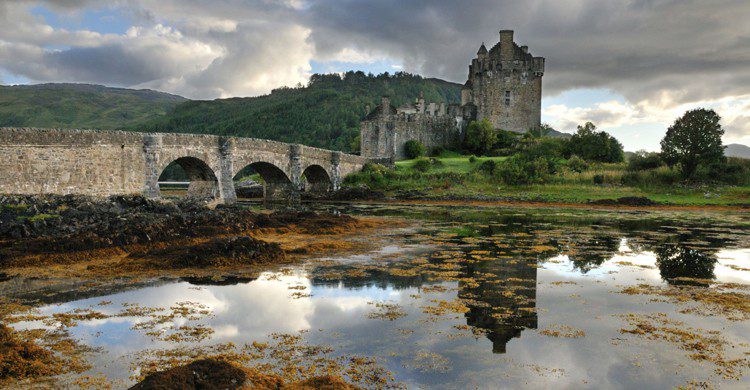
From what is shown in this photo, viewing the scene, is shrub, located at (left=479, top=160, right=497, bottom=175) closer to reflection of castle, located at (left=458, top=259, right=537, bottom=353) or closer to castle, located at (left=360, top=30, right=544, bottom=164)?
castle, located at (left=360, top=30, right=544, bottom=164)

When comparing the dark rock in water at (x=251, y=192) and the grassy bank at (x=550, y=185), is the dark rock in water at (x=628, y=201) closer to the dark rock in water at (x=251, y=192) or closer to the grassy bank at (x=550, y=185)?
the grassy bank at (x=550, y=185)

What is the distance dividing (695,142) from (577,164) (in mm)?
12015

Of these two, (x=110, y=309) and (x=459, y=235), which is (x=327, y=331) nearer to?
(x=110, y=309)

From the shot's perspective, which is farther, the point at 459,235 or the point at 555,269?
the point at 459,235

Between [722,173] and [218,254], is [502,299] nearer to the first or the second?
[218,254]

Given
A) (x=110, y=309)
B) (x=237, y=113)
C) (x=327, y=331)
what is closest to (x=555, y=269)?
(x=327, y=331)

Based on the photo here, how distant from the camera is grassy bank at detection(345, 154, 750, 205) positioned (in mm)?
49812

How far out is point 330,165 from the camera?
60469mm

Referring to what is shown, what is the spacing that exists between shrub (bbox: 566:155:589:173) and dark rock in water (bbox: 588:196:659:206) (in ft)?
38.9

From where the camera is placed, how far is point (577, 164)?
2394 inches

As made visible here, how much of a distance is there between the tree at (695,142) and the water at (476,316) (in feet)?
126

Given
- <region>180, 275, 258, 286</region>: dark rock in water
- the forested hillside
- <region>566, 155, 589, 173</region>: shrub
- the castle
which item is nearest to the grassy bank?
<region>566, 155, 589, 173</region>: shrub

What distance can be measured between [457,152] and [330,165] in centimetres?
2476

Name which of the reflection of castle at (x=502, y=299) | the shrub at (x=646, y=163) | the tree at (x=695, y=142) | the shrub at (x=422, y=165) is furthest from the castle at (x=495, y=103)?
the reflection of castle at (x=502, y=299)
